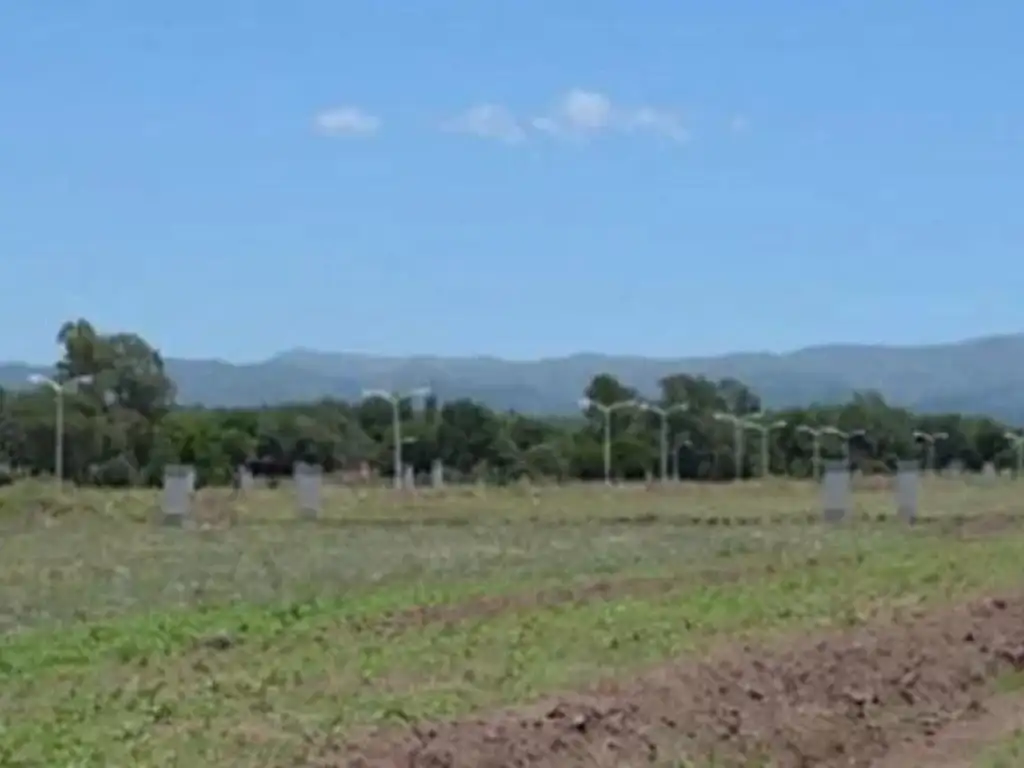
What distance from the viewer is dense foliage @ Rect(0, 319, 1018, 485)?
84.6 meters

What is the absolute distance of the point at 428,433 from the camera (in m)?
115

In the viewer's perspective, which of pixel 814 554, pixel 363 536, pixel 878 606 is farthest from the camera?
pixel 363 536

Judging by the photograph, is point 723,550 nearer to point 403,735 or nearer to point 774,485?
point 403,735

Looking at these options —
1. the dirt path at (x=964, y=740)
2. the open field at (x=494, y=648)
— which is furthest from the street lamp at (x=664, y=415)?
the dirt path at (x=964, y=740)

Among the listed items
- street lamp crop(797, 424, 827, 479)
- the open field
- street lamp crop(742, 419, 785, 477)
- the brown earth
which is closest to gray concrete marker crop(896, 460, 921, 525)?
the open field

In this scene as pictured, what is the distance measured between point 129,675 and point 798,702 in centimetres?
415

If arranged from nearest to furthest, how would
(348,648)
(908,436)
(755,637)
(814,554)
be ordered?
(348,648) < (755,637) < (814,554) < (908,436)

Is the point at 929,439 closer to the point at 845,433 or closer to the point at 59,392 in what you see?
the point at 845,433

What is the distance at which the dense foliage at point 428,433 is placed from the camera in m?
84.6

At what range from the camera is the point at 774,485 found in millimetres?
69812

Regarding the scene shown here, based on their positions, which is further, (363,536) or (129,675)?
(363,536)

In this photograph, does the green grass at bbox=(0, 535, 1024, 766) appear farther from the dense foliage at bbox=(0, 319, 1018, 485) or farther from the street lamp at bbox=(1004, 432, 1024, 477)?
the street lamp at bbox=(1004, 432, 1024, 477)

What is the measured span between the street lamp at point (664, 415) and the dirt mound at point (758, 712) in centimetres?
7606

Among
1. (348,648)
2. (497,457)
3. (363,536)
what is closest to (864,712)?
(348,648)
